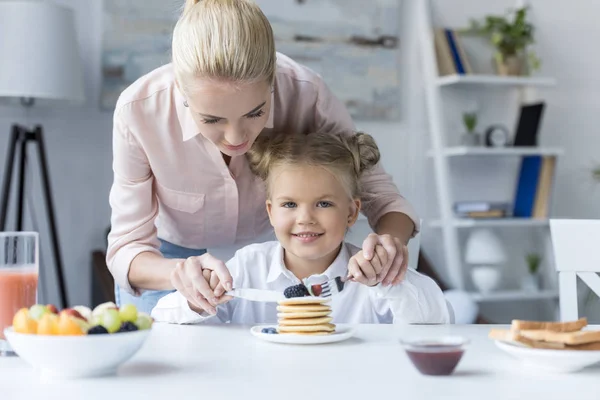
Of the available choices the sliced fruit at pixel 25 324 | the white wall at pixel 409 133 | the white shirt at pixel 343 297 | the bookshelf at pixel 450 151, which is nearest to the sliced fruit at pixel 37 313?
the sliced fruit at pixel 25 324

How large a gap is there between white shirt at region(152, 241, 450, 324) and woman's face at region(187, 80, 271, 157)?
1.12 ft

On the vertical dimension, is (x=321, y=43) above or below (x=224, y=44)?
above

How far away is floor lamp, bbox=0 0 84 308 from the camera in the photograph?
338 centimetres

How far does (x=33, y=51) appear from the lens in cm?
340

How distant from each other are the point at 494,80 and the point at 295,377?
11.2ft

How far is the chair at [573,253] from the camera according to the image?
1.77 meters

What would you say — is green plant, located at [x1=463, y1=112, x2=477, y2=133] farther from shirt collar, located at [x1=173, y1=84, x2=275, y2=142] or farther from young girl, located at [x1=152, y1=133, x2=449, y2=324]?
shirt collar, located at [x1=173, y1=84, x2=275, y2=142]

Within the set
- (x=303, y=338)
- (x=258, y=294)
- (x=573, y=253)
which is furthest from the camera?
(x=573, y=253)

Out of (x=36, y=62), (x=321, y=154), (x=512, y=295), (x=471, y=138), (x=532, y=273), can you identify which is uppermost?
(x=36, y=62)

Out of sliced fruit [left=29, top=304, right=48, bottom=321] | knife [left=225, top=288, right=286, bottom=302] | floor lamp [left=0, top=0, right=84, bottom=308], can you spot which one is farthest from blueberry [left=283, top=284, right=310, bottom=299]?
floor lamp [left=0, top=0, right=84, bottom=308]

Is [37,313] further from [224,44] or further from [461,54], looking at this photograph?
[461,54]

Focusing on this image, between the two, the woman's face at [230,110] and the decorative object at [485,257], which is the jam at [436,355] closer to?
the woman's face at [230,110]

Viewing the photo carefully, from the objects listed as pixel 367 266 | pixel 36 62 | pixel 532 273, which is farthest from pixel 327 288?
pixel 532 273

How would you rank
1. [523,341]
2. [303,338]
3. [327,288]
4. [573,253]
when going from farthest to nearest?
[573,253] → [327,288] → [303,338] → [523,341]
